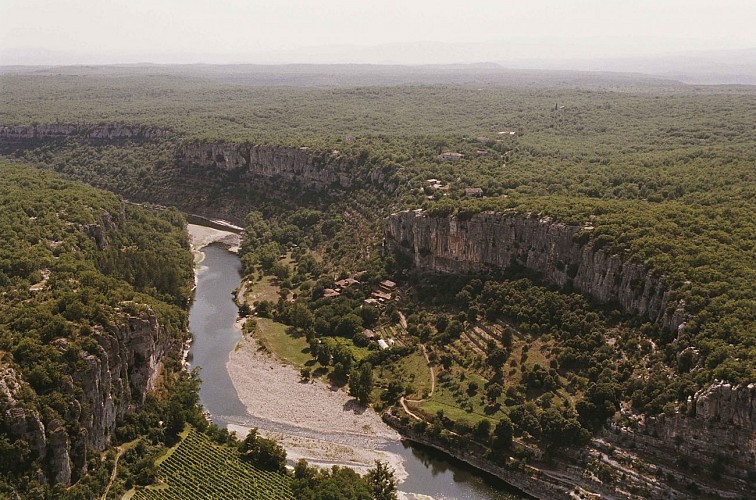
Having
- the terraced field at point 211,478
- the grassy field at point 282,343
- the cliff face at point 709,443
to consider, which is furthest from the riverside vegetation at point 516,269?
the terraced field at point 211,478

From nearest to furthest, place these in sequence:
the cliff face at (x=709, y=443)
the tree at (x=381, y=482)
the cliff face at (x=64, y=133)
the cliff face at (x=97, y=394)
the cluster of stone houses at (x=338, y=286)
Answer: the cliff face at (x=97, y=394) < the cliff face at (x=709, y=443) < the tree at (x=381, y=482) < the cluster of stone houses at (x=338, y=286) < the cliff face at (x=64, y=133)

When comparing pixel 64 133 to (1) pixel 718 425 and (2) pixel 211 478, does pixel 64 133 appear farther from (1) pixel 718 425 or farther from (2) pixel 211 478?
(1) pixel 718 425

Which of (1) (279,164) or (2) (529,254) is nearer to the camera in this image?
(2) (529,254)

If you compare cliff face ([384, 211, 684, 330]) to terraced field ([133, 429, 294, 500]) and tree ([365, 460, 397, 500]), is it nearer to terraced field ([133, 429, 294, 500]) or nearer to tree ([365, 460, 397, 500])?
tree ([365, 460, 397, 500])

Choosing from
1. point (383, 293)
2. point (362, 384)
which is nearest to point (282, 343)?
point (383, 293)

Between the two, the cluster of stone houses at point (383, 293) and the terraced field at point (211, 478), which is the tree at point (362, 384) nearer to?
the terraced field at point (211, 478)

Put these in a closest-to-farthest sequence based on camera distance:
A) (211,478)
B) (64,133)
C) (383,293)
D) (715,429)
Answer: (715,429), (211,478), (383,293), (64,133)

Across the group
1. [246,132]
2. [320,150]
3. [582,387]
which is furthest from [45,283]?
[246,132]
